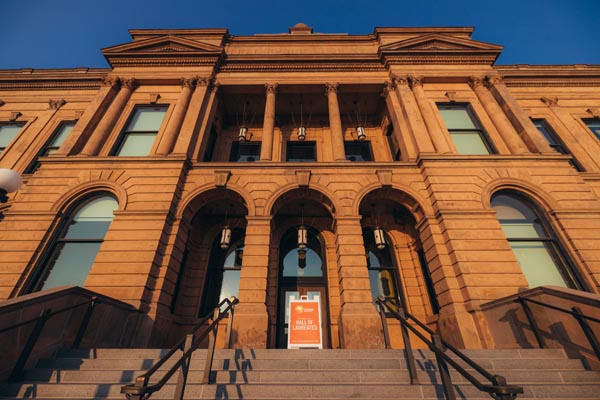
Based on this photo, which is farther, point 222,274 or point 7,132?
point 7,132

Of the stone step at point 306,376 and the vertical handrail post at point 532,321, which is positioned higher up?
the vertical handrail post at point 532,321

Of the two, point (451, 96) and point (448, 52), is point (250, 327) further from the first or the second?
point (448, 52)

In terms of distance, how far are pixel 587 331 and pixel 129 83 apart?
18.0m

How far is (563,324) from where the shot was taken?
5562 mm

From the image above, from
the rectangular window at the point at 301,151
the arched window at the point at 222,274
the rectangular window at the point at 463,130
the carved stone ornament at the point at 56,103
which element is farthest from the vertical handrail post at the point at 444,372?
the carved stone ornament at the point at 56,103

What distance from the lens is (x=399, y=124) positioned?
1177 centimetres

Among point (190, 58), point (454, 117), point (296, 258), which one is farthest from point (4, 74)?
point (454, 117)

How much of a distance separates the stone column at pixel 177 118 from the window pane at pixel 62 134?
21.8ft

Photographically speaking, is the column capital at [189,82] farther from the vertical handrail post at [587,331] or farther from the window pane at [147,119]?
the vertical handrail post at [587,331]

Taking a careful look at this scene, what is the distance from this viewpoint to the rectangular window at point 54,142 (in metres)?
12.5

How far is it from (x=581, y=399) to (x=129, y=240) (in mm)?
11069

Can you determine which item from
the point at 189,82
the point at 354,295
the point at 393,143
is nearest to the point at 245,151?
the point at 189,82

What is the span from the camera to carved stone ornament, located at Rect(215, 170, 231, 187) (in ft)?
32.9

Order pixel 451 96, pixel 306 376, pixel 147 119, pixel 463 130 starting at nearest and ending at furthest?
1. pixel 306 376
2. pixel 463 130
3. pixel 147 119
4. pixel 451 96
